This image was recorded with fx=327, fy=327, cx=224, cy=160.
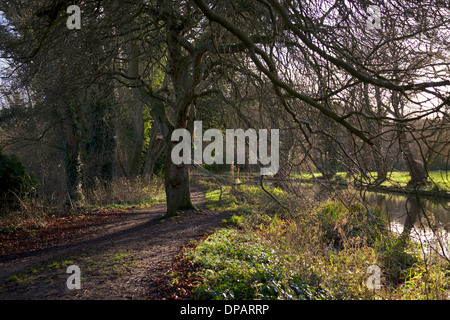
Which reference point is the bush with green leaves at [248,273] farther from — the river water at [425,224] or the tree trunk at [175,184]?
the tree trunk at [175,184]

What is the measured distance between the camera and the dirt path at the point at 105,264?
A: 3.93 m

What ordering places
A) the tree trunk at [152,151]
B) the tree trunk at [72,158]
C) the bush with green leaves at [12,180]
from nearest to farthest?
the bush with green leaves at [12,180], the tree trunk at [72,158], the tree trunk at [152,151]

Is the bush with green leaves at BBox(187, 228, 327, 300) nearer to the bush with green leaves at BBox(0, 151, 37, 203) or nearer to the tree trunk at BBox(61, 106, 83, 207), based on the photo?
the bush with green leaves at BBox(0, 151, 37, 203)

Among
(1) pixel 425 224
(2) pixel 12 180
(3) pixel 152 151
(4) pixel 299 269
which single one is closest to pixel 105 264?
(4) pixel 299 269

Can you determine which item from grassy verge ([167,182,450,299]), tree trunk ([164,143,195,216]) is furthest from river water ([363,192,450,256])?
tree trunk ([164,143,195,216])

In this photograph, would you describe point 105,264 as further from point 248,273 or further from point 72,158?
point 72,158

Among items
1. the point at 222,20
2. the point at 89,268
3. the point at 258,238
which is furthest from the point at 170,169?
the point at 222,20

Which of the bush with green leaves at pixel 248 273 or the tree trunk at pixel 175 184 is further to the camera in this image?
the tree trunk at pixel 175 184

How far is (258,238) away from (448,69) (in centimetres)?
458

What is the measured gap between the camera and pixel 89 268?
4680 mm

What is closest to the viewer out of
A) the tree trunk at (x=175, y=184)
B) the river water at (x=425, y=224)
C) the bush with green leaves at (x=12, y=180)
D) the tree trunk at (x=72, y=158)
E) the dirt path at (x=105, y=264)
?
the river water at (x=425, y=224)

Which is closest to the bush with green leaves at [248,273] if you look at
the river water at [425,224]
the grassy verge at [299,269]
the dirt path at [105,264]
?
the grassy verge at [299,269]
